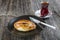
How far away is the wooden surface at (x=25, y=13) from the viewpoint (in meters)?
0.95

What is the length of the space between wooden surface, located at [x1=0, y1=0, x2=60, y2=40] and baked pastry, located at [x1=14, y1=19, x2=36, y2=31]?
0.21 ft

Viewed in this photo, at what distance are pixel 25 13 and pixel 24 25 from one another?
24cm

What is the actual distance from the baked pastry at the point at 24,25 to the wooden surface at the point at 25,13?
2.5 inches

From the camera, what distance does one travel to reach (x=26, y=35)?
92 cm

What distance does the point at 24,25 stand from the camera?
997 mm

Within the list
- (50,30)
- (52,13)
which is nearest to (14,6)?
(52,13)

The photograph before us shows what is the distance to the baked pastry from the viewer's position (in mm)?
960

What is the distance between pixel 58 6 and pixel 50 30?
390 mm

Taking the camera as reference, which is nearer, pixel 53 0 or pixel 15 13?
pixel 15 13

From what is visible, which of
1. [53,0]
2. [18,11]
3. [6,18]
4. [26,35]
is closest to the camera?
[26,35]

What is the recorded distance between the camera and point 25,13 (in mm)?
1222

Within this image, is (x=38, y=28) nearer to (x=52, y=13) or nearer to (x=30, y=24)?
(x=30, y=24)

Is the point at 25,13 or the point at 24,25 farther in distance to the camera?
the point at 25,13

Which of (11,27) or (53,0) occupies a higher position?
(53,0)
